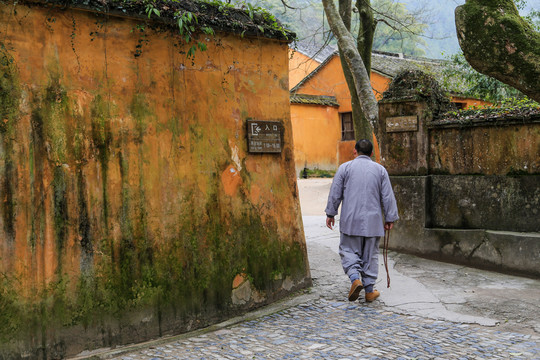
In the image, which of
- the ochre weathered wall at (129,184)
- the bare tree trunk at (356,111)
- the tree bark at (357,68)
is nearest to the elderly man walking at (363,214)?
the ochre weathered wall at (129,184)

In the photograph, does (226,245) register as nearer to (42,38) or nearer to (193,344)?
(193,344)

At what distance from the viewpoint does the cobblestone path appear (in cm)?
395

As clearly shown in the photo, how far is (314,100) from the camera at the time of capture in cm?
2214

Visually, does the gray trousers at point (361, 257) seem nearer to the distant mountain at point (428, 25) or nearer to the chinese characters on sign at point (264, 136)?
the chinese characters on sign at point (264, 136)

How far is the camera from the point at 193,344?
14.1 ft

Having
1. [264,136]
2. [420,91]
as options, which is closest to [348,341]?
[264,136]

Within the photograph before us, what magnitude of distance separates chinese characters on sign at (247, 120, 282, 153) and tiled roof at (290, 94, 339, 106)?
15824 mm

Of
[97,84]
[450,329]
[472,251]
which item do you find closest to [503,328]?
[450,329]

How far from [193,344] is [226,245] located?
3.28ft

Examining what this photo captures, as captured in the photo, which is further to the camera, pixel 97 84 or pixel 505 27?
pixel 505 27

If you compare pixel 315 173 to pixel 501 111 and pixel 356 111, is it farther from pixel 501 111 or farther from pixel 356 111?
pixel 501 111

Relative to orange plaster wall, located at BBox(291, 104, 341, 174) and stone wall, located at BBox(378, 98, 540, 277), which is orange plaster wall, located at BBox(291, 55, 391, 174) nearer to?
orange plaster wall, located at BBox(291, 104, 341, 174)

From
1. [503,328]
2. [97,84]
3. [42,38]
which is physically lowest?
[503,328]

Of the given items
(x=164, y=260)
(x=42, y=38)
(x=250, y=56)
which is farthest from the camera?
(x=250, y=56)
